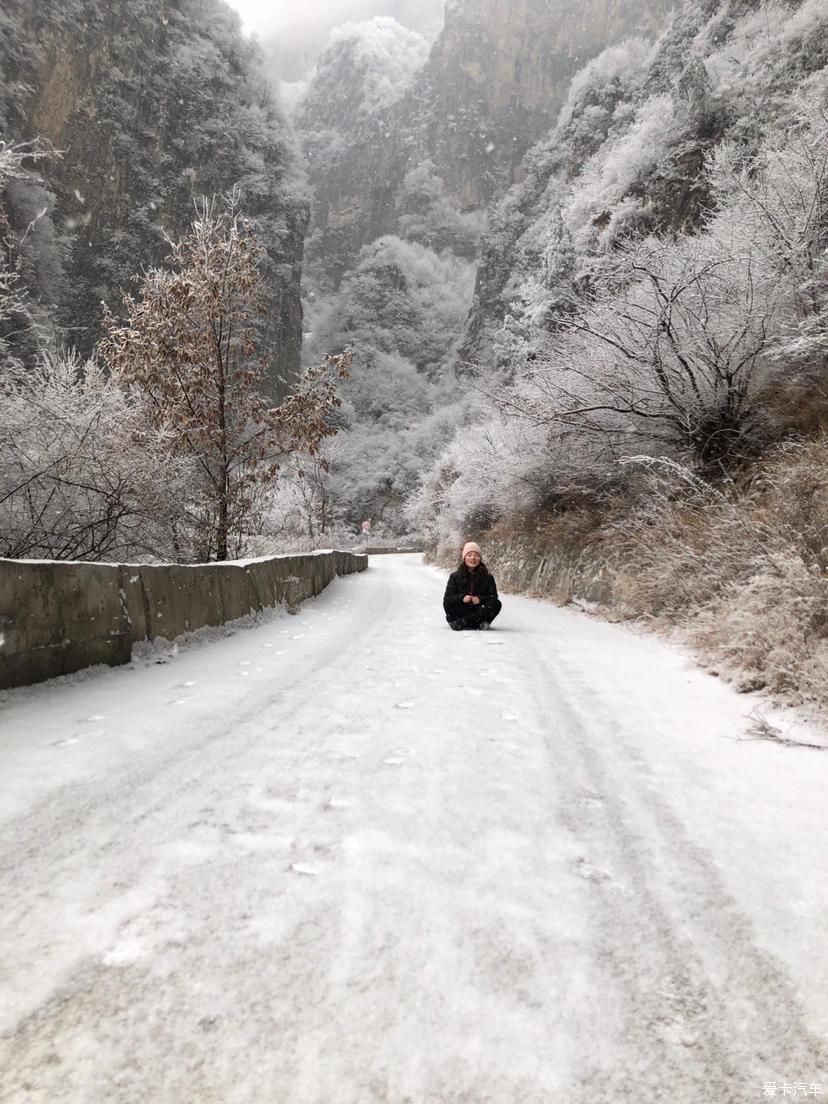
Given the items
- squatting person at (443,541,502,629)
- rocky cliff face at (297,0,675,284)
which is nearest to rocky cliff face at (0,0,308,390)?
squatting person at (443,541,502,629)

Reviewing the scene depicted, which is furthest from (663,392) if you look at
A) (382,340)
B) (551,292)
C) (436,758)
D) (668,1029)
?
(382,340)

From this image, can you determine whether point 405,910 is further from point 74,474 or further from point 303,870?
point 74,474

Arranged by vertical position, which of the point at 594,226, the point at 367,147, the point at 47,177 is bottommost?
the point at 594,226

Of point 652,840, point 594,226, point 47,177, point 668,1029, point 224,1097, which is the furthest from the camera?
point 47,177

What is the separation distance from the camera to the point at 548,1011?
1.07m

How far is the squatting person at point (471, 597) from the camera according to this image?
6629 millimetres

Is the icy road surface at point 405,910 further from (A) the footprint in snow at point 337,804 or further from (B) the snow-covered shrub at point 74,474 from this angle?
(B) the snow-covered shrub at point 74,474

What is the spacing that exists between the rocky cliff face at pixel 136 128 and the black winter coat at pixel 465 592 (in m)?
24.0

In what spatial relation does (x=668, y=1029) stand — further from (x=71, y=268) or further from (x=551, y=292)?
(x=71, y=268)

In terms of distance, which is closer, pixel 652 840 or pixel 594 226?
pixel 652 840

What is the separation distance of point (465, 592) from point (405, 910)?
5590mm

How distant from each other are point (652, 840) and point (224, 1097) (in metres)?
1.35

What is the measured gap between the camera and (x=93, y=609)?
12.4 ft

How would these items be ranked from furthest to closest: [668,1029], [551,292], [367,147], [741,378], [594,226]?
[367,147], [594,226], [551,292], [741,378], [668,1029]
